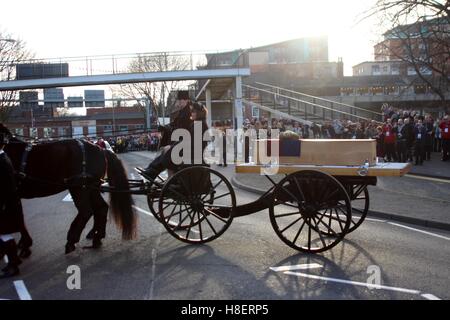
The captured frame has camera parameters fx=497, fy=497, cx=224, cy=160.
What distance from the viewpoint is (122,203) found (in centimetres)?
721

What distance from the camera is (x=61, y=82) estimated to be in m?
29.6

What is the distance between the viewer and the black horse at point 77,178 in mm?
6773

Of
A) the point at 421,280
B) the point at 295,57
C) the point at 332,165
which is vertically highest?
the point at 295,57

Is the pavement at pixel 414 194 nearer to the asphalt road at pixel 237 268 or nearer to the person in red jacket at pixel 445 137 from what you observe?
the person in red jacket at pixel 445 137

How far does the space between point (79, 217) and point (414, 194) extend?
8.88m

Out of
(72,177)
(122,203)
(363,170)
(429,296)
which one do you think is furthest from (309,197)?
(72,177)

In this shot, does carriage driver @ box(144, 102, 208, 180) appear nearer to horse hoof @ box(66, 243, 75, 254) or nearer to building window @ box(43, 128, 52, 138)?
horse hoof @ box(66, 243, 75, 254)

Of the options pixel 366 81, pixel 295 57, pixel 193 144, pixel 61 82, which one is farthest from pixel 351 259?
pixel 295 57

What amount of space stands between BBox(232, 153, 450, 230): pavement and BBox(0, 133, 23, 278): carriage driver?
6811mm

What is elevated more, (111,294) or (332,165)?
(332,165)

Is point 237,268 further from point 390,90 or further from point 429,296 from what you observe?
point 390,90

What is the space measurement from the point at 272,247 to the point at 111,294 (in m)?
2.68

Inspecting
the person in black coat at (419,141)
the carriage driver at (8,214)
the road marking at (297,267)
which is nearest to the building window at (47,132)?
the person in black coat at (419,141)

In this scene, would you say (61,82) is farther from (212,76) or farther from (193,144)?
(193,144)
